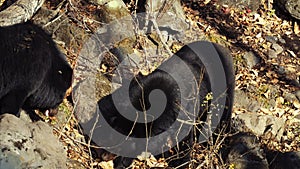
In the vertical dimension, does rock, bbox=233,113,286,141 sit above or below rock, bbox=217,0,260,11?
below

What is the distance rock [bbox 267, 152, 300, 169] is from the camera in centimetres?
676

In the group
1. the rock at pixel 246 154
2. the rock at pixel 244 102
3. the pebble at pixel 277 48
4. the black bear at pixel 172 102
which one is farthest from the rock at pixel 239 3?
the rock at pixel 246 154

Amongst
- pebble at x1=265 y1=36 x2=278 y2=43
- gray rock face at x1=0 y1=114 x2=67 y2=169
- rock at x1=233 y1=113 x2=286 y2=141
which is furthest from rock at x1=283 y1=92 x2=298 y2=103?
gray rock face at x1=0 y1=114 x2=67 y2=169

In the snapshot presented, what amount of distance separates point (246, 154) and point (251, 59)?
366 cm

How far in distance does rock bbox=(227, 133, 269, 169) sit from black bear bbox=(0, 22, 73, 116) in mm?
2301

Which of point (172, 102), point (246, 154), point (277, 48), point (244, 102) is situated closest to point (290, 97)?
point (244, 102)

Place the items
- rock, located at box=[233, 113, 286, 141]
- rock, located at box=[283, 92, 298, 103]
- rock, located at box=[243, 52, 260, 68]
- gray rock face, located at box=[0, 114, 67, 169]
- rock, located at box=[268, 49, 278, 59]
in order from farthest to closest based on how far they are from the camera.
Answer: rock, located at box=[268, 49, 278, 59] < rock, located at box=[243, 52, 260, 68] < rock, located at box=[283, 92, 298, 103] < rock, located at box=[233, 113, 286, 141] < gray rock face, located at box=[0, 114, 67, 169]

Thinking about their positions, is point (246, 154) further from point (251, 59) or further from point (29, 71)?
point (251, 59)

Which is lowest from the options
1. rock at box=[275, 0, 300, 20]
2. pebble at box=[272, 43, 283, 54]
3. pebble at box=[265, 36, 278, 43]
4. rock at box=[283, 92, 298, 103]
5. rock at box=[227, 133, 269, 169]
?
rock at box=[283, 92, 298, 103]

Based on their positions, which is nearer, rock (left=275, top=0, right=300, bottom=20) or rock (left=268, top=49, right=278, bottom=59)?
rock (left=268, top=49, right=278, bottom=59)

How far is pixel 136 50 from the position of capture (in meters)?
8.96

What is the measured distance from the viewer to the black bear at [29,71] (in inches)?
221

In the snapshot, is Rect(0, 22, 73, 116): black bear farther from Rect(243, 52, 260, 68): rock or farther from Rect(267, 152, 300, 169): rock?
Rect(243, 52, 260, 68): rock

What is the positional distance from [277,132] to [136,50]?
2656 millimetres
